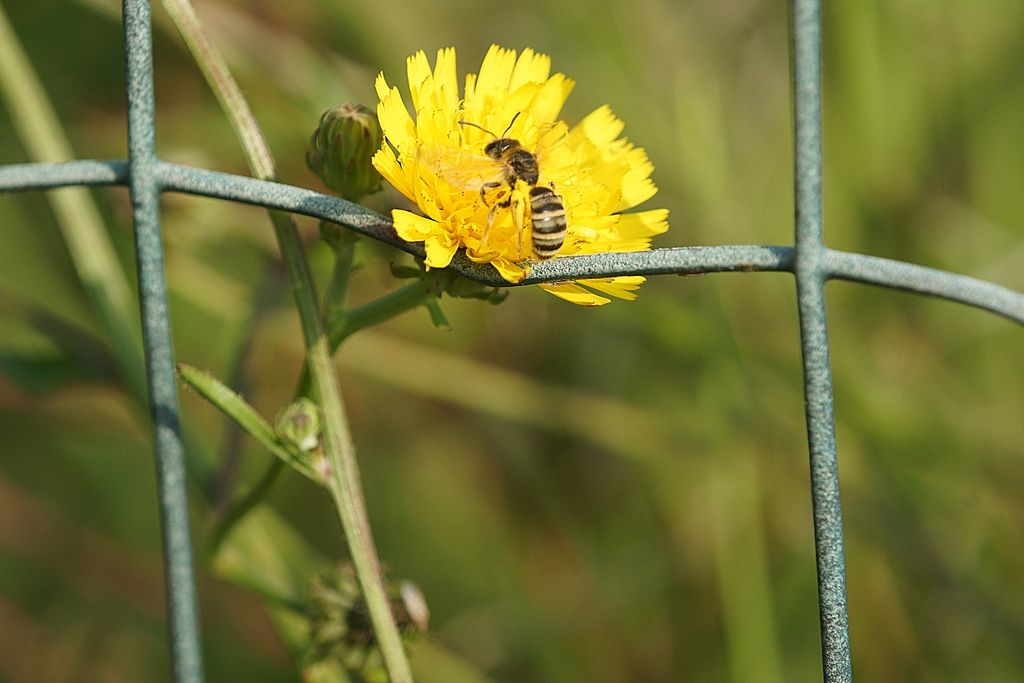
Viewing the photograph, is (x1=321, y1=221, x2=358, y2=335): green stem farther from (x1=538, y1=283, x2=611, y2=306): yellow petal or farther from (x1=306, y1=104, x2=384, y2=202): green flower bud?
(x1=538, y1=283, x2=611, y2=306): yellow petal

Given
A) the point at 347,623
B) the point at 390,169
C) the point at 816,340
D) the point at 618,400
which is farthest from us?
the point at 618,400

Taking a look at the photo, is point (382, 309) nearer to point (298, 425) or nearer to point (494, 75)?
point (298, 425)

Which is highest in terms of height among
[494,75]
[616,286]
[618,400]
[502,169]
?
[618,400]

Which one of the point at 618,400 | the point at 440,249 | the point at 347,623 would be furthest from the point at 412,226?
the point at 618,400

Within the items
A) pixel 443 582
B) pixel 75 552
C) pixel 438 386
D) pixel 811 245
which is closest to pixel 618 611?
pixel 443 582

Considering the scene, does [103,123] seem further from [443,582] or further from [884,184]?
[884,184]

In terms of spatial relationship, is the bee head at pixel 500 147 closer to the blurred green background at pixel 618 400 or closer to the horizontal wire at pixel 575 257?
the horizontal wire at pixel 575 257

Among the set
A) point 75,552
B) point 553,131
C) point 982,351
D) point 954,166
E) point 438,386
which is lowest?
point 75,552

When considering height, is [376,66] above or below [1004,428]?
above
